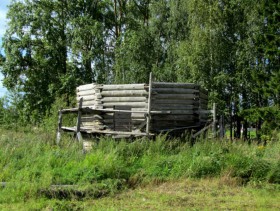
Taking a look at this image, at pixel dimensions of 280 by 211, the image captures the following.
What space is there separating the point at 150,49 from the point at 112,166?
2157cm

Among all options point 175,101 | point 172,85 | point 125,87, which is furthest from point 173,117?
point 125,87

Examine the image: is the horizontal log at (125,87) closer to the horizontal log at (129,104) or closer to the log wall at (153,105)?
the log wall at (153,105)

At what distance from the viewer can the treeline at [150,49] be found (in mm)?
22906

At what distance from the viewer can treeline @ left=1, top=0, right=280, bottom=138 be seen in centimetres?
2291

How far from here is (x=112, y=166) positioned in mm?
8406

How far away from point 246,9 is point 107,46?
1271 centimetres

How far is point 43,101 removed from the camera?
2953 cm

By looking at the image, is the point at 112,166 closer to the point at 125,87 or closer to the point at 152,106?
the point at 152,106

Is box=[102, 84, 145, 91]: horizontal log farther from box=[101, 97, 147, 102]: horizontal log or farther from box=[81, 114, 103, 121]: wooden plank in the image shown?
box=[81, 114, 103, 121]: wooden plank

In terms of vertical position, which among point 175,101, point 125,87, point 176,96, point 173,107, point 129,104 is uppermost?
point 125,87

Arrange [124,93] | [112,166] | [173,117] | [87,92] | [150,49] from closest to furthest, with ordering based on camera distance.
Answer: [112,166] < [173,117] < [124,93] < [87,92] < [150,49]

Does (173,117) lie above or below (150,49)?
below

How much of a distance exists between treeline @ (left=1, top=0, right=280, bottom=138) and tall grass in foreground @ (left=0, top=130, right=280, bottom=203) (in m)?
11.2

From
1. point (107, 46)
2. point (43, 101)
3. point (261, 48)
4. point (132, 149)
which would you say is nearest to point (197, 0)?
point (261, 48)
